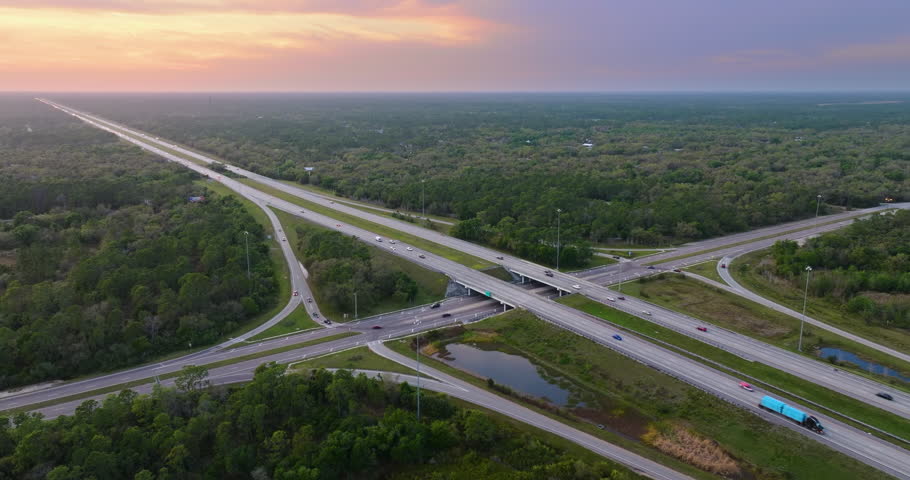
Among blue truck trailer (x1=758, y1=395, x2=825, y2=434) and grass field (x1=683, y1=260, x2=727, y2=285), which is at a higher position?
grass field (x1=683, y1=260, x2=727, y2=285)

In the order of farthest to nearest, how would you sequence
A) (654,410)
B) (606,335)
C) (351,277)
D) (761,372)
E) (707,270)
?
(707,270) < (351,277) < (606,335) < (761,372) < (654,410)

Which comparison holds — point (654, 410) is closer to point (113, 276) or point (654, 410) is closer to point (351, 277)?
point (351, 277)

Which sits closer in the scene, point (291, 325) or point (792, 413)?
point (792, 413)

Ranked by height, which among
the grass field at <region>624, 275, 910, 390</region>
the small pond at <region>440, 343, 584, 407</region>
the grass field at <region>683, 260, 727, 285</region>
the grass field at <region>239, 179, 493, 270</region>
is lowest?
the small pond at <region>440, 343, 584, 407</region>

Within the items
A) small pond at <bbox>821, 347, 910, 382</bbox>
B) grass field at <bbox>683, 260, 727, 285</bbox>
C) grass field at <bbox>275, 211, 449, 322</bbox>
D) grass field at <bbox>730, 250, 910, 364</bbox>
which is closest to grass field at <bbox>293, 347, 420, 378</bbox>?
Answer: grass field at <bbox>275, 211, 449, 322</bbox>

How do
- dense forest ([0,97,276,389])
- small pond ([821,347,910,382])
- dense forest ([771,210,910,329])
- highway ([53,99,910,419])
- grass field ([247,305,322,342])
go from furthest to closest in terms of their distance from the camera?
1. dense forest ([771,210,910,329])
2. grass field ([247,305,322,342])
3. dense forest ([0,97,276,389])
4. small pond ([821,347,910,382])
5. highway ([53,99,910,419])

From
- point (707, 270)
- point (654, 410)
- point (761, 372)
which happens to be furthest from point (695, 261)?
point (654, 410)

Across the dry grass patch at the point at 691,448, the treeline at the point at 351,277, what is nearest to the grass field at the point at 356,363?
the treeline at the point at 351,277

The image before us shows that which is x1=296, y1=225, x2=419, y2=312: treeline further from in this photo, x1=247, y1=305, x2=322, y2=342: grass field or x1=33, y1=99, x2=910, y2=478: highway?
x1=33, y1=99, x2=910, y2=478: highway
